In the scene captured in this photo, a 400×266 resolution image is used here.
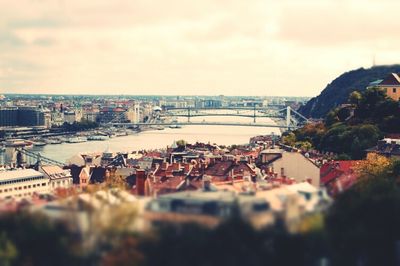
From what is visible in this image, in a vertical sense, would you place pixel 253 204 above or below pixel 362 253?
above

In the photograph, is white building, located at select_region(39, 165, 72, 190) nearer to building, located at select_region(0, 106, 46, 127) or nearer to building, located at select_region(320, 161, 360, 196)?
building, located at select_region(320, 161, 360, 196)

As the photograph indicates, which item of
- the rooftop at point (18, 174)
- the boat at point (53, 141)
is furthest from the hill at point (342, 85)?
the rooftop at point (18, 174)

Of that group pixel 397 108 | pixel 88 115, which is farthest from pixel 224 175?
pixel 88 115

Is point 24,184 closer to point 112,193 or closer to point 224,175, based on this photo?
point 224,175

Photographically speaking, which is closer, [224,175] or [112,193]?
[112,193]

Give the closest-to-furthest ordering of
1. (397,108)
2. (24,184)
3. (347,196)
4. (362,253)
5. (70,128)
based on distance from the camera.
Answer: (362,253) < (347,196) < (24,184) < (397,108) < (70,128)

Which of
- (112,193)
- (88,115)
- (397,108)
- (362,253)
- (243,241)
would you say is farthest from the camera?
(88,115)

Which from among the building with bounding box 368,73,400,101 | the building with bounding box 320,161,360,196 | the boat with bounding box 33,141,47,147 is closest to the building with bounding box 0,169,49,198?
the building with bounding box 320,161,360,196
